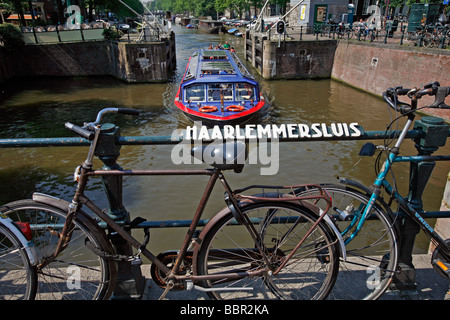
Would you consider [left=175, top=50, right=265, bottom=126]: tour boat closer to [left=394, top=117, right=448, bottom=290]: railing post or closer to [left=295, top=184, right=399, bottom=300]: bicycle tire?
[left=295, top=184, right=399, bottom=300]: bicycle tire

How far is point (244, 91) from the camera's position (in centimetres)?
1332

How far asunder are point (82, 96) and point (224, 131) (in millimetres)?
19316

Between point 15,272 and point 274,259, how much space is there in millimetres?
2068

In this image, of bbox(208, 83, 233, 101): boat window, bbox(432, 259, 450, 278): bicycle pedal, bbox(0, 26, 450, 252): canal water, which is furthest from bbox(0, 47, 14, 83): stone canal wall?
bbox(432, 259, 450, 278): bicycle pedal

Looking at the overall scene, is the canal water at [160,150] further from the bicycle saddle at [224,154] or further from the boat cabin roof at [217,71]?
the boat cabin roof at [217,71]

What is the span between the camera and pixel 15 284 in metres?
2.58

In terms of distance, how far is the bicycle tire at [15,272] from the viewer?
2.12 metres

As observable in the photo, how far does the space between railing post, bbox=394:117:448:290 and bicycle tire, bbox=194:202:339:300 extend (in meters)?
0.61

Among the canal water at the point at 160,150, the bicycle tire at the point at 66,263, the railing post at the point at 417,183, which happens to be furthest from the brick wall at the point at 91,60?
the railing post at the point at 417,183

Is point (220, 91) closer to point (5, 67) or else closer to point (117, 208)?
point (117, 208)

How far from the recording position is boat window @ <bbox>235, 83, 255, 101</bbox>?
13.2 m

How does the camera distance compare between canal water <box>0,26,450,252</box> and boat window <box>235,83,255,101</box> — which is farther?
boat window <box>235,83,255,101</box>

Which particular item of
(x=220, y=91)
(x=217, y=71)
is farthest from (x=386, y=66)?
(x=220, y=91)

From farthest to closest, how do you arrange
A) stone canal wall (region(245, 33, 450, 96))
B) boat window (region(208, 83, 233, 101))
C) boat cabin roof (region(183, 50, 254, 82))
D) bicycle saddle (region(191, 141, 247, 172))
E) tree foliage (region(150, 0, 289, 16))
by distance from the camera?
tree foliage (region(150, 0, 289, 16))
stone canal wall (region(245, 33, 450, 96))
boat cabin roof (region(183, 50, 254, 82))
boat window (region(208, 83, 233, 101))
bicycle saddle (region(191, 141, 247, 172))
